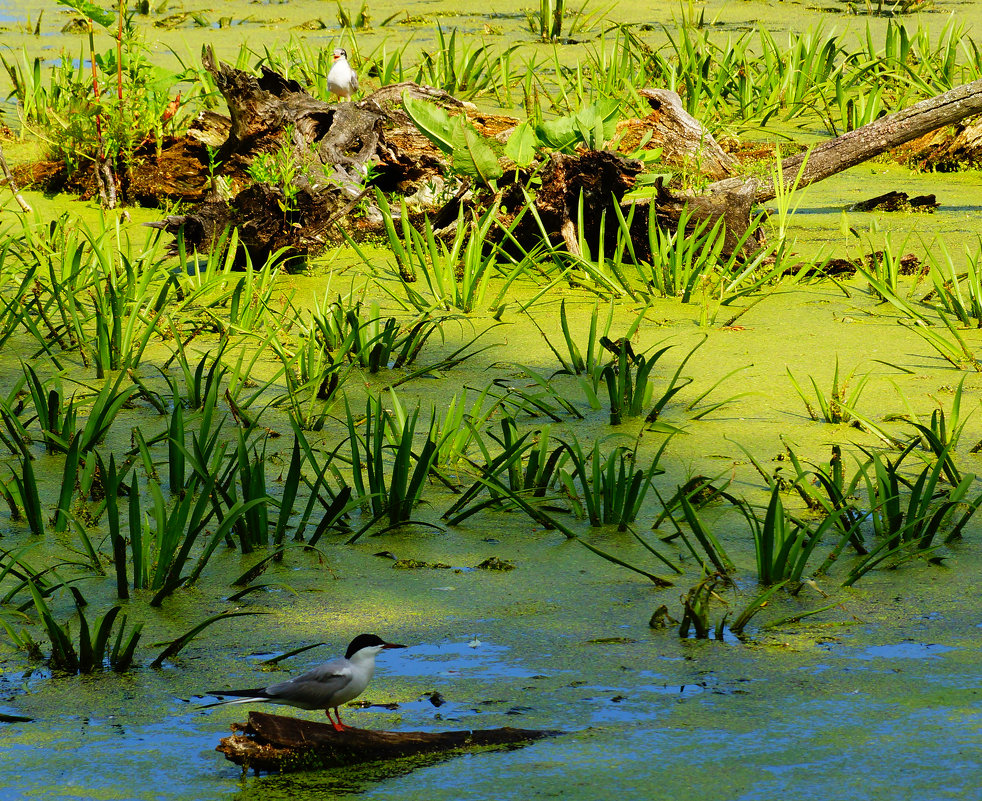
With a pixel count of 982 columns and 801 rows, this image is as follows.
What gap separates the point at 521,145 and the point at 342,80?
1.68 metres

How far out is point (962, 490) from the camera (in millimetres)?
2129

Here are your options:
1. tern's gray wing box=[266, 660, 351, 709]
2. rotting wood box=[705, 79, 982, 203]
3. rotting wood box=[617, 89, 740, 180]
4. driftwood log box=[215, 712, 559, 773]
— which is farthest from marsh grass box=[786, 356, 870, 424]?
rotting wood box=[617, 89, 740, 180]

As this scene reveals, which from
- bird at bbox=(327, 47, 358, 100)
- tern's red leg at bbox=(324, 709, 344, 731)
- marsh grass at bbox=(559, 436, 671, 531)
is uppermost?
bird at bbox=(327, 47, 358, 100)

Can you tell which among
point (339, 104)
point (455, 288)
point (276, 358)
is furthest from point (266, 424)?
point (339, 104)

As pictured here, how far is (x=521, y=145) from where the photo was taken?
155 inches

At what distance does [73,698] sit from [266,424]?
1.21m

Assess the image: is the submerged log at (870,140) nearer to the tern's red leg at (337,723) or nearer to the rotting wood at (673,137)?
the rotting wood at (673,137)

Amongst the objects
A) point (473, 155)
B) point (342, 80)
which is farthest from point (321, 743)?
point (342, 80)

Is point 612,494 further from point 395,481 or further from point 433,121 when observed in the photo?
point 433,121

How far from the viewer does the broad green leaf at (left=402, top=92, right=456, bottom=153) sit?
3916 mm

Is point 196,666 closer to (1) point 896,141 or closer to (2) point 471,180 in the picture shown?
(2) point 471,180

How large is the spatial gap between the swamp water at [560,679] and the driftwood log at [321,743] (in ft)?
0.07

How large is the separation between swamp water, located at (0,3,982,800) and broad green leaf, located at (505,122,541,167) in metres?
1.68

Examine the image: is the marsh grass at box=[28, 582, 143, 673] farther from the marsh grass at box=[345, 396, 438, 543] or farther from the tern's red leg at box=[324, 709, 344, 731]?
the marsh grass at box=[345, 396, 438, 543]
